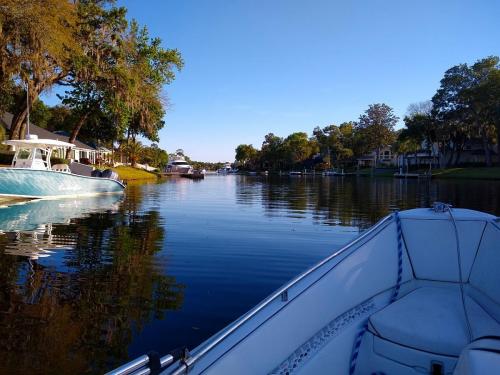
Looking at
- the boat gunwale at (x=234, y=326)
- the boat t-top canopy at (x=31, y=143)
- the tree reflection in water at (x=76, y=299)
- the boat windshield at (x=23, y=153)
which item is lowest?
the tree reflection in water at (x=76, y=299)

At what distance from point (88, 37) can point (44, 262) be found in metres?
25.3

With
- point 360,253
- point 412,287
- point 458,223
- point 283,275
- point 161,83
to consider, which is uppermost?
point 161,83

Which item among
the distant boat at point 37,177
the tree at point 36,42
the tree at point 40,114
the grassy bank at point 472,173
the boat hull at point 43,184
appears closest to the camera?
the boat hull at point 43,184

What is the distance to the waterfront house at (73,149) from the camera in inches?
1571

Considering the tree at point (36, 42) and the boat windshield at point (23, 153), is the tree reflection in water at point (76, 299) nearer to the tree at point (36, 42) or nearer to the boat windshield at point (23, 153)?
the boat windshield at point (23, 153)

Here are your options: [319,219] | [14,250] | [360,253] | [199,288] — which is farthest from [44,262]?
[319,219]

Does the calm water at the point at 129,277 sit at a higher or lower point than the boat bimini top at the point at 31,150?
lower

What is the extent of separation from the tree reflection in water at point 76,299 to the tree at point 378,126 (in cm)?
9027

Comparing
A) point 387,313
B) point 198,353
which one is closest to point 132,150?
point 387,313

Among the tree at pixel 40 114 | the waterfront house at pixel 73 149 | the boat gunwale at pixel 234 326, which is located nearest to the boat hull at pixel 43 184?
the waterfront house at pixel 73 149

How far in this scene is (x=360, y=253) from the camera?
14.0 feet

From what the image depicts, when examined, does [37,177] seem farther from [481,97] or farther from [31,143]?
[481,97]

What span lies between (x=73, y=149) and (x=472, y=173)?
55077mm

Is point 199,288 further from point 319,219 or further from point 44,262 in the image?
point 319,219
